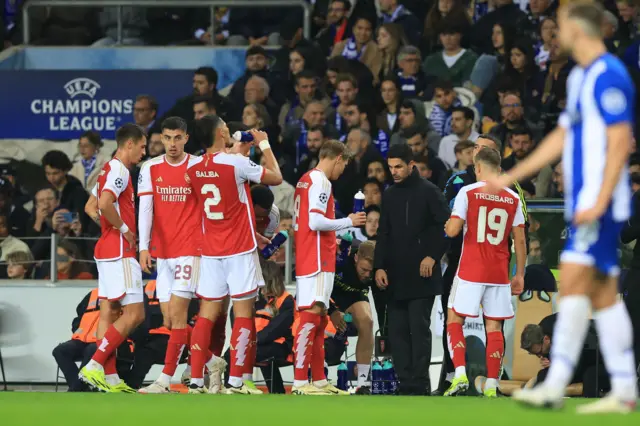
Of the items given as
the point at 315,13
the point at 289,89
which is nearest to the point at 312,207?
the point at 289,89

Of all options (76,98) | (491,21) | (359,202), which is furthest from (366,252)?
(76,98)

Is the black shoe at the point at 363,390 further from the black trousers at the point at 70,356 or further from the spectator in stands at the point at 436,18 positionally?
the spectator in stands at the point at 436,18

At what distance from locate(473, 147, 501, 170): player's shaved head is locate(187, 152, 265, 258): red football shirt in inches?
65.8

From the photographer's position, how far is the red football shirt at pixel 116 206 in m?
11.0

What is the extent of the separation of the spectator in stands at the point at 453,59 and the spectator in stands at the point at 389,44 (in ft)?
1.28

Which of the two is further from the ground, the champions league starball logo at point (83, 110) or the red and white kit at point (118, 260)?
the champions league starball logo at point (83, 110)

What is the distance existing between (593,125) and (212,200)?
4.87 m

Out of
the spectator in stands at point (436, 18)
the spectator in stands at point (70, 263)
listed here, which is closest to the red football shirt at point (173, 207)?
the spectator in stands at point (70, 263)

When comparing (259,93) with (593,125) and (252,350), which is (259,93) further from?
(593,125)

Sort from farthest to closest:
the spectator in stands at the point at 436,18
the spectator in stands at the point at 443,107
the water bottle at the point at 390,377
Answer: the spectator in stands at the point at 436,18, the spectator in stands at the point at 443,107, the water bottle at the point at 390,377

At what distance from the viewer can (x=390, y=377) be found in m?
11.9

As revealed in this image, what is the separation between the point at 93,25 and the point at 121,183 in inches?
315

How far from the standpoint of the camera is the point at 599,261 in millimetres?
6352

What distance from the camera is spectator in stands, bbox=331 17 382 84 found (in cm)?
1656
